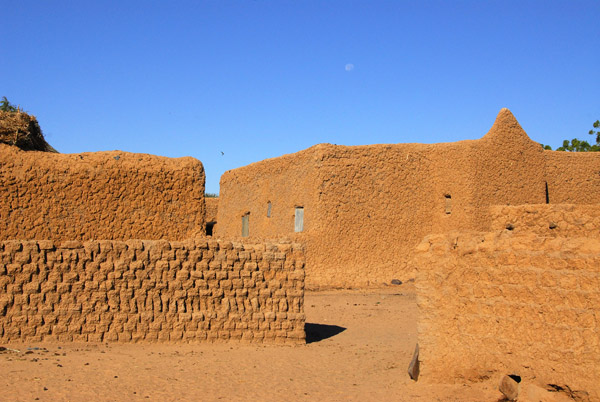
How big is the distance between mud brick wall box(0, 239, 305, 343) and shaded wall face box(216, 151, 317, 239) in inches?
313

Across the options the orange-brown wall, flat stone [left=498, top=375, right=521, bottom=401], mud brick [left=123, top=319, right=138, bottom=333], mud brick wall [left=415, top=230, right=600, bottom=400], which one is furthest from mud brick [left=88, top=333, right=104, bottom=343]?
the orange-brown wall

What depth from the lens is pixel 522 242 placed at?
5.59m

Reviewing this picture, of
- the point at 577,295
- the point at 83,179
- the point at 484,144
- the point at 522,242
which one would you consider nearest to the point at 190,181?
the point at 83,179

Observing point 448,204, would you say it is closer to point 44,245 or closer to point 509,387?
point 44,245

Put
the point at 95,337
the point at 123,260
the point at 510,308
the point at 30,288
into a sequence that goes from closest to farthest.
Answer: the point at 510,308 < the point at 30,288 < the point at 95,337 < the point at 123,260

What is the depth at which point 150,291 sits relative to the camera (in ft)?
27.3

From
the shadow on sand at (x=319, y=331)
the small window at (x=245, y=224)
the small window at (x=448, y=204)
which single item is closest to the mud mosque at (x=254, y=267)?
the small window at (x=448, y=204)

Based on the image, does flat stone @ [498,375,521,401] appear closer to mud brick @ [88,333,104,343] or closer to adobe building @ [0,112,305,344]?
adobe building @ [0,112,305,344]

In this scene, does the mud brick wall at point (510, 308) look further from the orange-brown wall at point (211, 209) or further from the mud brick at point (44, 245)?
the orange-brown wall at point (211, 209)

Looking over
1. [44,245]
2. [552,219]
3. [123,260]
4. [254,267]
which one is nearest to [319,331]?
[254,267]

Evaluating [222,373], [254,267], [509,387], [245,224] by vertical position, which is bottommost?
[222,373]

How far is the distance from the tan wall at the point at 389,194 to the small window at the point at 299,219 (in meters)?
0.21

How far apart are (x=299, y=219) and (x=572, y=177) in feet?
30.7

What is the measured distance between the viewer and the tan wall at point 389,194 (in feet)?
55.4
